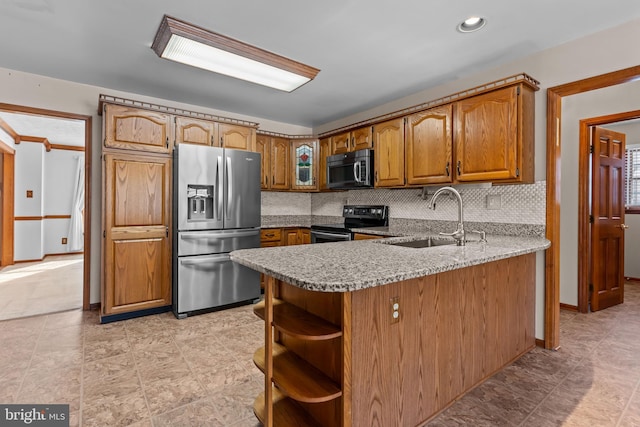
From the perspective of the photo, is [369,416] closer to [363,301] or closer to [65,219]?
[363,301]

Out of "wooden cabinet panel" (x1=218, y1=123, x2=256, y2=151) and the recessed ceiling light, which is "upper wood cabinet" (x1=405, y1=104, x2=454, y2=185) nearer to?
the recessed ceiling light

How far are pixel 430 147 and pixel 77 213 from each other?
7627mm

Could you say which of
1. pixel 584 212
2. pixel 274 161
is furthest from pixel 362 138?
pixel 584 212

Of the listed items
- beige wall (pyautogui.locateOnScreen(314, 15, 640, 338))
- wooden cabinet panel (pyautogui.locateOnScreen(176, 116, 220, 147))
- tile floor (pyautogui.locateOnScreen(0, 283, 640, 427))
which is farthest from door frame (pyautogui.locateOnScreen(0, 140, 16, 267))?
beige wall (pyautogui.locateOnScreen(314, 15, 640, 338))

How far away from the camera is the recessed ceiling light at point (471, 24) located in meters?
2.16

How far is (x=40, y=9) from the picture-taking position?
81.7 inches

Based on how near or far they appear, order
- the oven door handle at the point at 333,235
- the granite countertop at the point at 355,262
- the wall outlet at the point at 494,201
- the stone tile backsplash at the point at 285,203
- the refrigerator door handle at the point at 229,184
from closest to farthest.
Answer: the granite countertop at the point at 355,262 < the wall outlet at the point at 494,201 < the refrigerator door handle at the point at 229,184 < the oven door handle at the point at 333,235 < the stone tile backsplash at the point at 285,203

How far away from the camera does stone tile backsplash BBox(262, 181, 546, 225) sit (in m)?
2.63

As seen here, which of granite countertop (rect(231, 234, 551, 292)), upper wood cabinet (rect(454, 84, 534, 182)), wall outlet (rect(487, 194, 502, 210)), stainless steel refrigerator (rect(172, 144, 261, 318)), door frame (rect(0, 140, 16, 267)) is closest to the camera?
granite countertop (rect(231, 234, 551, 292))

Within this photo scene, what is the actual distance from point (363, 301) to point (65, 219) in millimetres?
8101

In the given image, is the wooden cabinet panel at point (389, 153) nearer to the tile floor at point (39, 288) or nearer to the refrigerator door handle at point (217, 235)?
the refrigerator door handle at point (217, 235)

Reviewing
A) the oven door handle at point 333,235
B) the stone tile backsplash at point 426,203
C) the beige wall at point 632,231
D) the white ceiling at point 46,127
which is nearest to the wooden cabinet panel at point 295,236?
the oven door handle at point 333,235

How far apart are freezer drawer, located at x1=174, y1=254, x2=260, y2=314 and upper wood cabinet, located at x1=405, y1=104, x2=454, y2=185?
7.06 ft

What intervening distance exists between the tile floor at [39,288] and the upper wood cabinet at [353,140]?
142 inches
